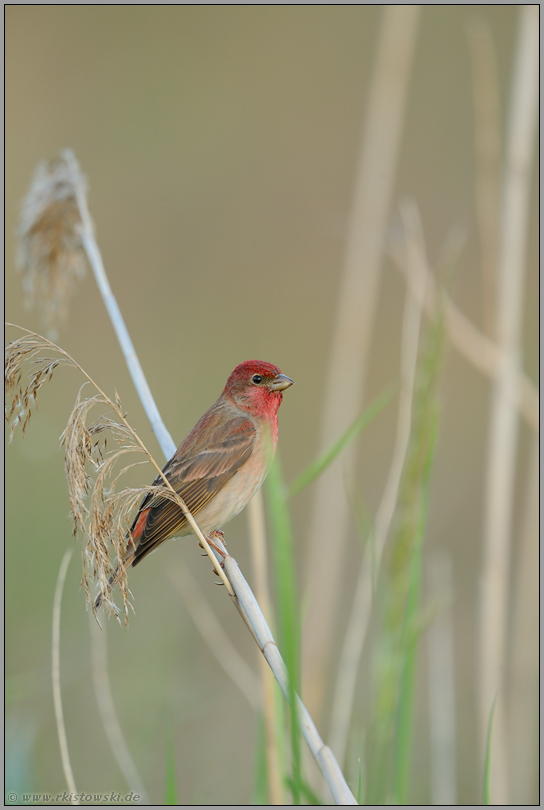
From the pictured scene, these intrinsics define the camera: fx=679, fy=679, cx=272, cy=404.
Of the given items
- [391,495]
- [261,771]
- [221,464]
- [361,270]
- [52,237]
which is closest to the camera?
[261,771]

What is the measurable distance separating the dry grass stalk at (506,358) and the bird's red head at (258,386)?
1.19 m

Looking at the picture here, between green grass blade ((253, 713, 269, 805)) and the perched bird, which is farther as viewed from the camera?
the perched bird

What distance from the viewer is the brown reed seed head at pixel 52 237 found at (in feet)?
10.6

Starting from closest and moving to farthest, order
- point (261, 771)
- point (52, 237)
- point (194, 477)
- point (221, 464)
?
point (261, 771)
point (52, 237)
point (194, 477)
point (221, 464)

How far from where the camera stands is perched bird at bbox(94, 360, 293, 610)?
3.40m

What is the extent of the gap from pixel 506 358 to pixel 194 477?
1.76m

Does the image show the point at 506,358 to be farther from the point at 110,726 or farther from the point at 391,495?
the point at 110,726

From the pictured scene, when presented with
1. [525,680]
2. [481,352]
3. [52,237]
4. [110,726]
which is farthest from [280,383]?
[525,680]

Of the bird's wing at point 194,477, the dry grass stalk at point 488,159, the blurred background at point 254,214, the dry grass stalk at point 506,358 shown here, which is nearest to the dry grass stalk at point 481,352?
the dry grass stalk at point 506,358

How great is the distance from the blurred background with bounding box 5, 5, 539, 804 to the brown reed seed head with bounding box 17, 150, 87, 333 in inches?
101

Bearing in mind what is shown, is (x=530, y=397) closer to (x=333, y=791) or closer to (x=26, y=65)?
(x=333, y=791)

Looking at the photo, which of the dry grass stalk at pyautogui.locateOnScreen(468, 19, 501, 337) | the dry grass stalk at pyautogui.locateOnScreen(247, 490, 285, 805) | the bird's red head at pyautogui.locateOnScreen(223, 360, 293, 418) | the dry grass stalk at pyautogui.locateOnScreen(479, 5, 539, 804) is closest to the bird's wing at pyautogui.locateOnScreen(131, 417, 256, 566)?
the bird's red head at pyautogui.locateOnScreen(223, 360, 293, 418)

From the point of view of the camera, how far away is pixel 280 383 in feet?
12.6

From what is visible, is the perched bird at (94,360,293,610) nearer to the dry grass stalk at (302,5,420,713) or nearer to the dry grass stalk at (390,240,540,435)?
the dry grass stalk at (302,5,420,713)
